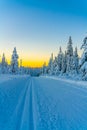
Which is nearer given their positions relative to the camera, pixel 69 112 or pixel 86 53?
pixel 69 112

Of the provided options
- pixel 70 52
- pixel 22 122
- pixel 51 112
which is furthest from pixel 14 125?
pixel 70 52

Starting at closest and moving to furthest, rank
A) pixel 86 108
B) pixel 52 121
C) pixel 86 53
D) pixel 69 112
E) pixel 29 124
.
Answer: pixel 29 124
pixel 52 121
pixel 69 112
pixel 86 108
pixel 86 53

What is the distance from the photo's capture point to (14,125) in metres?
9.23

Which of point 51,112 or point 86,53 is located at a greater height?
point 86,53

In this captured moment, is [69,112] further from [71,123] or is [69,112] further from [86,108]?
[71,123]

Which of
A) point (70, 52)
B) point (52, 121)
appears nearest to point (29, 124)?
point (52, 121)

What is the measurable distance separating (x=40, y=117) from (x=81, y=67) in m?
25.3

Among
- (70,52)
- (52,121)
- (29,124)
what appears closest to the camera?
(29,124)

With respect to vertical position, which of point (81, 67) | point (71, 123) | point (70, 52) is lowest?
point (71, 123)

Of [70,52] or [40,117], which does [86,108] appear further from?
[70,52]

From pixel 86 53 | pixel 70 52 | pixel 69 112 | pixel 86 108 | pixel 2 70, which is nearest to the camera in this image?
pixel 69 112

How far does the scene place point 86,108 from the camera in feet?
43.1

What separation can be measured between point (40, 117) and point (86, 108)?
3.54 metres

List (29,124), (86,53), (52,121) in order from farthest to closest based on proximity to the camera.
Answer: (86,53) → (52,121) → (29,124)
